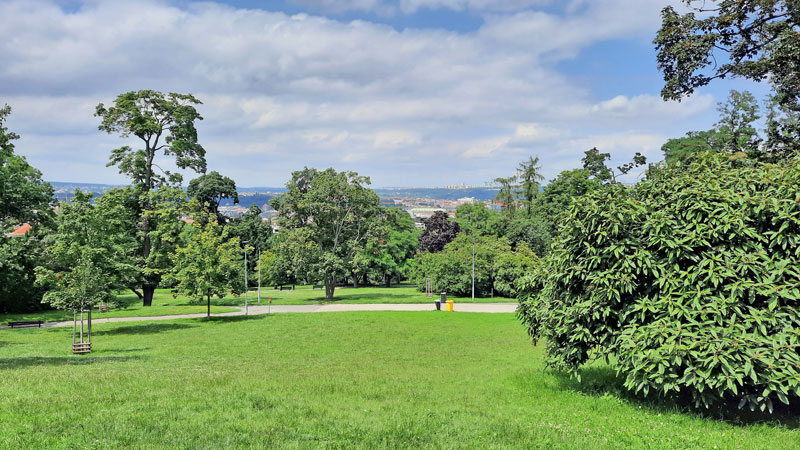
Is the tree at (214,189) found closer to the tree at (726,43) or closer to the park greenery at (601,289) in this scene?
the park greenery at (601,289)

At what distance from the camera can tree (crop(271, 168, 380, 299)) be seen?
43.1 m

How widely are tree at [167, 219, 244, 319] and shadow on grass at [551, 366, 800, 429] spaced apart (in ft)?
81.3

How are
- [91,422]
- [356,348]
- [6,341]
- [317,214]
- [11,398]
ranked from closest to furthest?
1. [91,422]
2. [11,398]
3. [356,348]
4. [6,341]
5. [317,214]

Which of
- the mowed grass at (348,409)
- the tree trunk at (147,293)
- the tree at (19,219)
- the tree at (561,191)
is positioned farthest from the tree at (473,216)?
the mowed grass at (348,409)

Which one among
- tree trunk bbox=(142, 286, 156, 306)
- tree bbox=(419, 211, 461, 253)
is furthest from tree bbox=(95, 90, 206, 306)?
tree bbox=(419, 211, 461, 253)

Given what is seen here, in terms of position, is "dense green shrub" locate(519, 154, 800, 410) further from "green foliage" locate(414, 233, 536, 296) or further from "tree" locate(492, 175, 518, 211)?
"tree" locate(492, 175, 518, 211)

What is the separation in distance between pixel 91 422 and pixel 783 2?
67.0 ft

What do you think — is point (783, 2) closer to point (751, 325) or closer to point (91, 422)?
point (751, 325)

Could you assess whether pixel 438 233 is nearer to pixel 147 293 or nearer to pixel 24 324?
pixel 147 293

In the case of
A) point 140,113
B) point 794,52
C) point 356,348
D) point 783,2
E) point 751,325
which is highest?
point 140,113

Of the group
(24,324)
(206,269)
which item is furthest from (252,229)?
(206,269)

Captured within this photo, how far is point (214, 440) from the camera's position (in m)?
5.89

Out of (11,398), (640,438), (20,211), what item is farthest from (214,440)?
(20,211)

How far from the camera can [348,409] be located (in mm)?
7656
